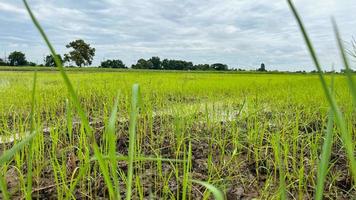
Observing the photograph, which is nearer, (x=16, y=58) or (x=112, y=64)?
(x=112, y=64)

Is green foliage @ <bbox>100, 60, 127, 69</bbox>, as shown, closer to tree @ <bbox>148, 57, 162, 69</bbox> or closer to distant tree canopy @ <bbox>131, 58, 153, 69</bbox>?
distant tree canopy @ <bbox>131, 58, 153, 69</bbox>

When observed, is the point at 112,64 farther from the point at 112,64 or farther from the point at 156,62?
the point at 156,62

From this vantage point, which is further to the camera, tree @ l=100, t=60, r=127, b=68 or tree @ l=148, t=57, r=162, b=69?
tree @ l=148, t=57, r=162, b=69

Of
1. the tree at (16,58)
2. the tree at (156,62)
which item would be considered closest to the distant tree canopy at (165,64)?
the tree at (156,62)

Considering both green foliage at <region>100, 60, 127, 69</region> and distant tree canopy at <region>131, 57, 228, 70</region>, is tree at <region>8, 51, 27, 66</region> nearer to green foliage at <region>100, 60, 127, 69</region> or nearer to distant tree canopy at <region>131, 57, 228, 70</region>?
green foliage at <region>100, 60, 127, 69</region>

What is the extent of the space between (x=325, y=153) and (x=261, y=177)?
1315mm

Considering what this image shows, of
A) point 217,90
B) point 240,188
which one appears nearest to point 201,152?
point 240,188

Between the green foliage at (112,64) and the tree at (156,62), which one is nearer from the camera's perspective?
the green foliage at (112,64)

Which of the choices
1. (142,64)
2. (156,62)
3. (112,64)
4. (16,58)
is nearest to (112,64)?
(112,64)

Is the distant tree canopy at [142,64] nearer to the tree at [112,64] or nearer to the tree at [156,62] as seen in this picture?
the tree at [156,62]

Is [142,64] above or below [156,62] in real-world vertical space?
below

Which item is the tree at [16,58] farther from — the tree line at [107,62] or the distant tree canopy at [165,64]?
the distant tree canopy at [165,64]

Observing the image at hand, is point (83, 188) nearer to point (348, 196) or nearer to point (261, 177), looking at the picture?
point (261, 177)

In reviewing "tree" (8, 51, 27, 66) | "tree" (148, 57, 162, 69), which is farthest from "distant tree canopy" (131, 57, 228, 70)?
"tree" (8, 51, 27, 66)
